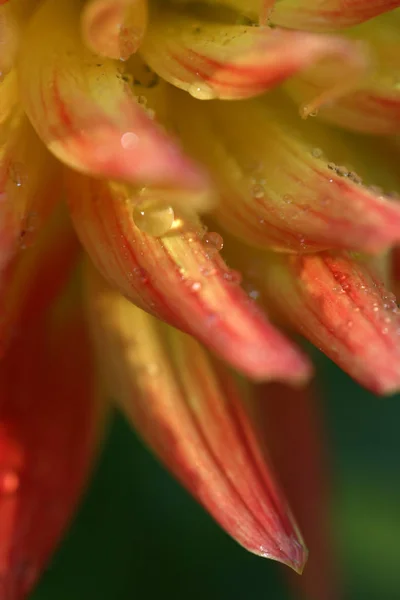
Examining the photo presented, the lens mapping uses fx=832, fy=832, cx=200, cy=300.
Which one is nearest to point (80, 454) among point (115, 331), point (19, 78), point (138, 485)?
point (115, 331)

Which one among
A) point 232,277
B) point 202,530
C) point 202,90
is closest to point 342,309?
point 232,277

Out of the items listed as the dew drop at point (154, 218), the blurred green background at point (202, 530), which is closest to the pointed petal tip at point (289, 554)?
the dew drop at point (154, 218)

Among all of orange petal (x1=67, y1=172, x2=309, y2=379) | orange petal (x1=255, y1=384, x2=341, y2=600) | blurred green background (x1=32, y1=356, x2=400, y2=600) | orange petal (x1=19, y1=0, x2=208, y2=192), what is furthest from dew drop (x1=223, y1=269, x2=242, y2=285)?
blurred green background (x1=32, y1=356, x2=400, y2=600)

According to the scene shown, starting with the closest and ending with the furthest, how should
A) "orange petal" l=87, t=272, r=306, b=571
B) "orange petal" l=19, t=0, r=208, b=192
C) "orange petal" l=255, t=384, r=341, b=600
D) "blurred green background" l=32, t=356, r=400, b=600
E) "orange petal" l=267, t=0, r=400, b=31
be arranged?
"orange petal" l=19, t=0, r=208, b=192, "orange petal" l=267, t=0, r=400, b=31, "orange petal" l=87, t=272, r=306, b=571, "orange petal" l=255, t=384, r=341, b=600, "blurred green background" l=32, t=356, r=400, b=600

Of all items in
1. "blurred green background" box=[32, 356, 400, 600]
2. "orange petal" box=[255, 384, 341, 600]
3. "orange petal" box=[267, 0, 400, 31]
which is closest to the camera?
"orange petal" box=[267, 0, 400, 31]

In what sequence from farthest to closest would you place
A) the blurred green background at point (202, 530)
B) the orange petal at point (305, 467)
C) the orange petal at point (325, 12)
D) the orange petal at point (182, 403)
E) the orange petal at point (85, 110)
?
1. the blurred green background at point (202, 530)
2. the orange petal at point (305, 467)
3. the orange petal at point (182, 403)
4. the orange petal at point (325, 12)
5. the orange petal at point (85, 110)

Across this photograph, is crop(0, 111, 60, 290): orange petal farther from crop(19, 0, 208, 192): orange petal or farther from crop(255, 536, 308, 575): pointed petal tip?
crop(255, 536, 308, 575): pointed petal tip

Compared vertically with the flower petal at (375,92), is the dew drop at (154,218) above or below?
below

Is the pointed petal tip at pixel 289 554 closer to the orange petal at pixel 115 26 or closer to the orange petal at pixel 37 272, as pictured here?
the orange petal at pixel 37 272
